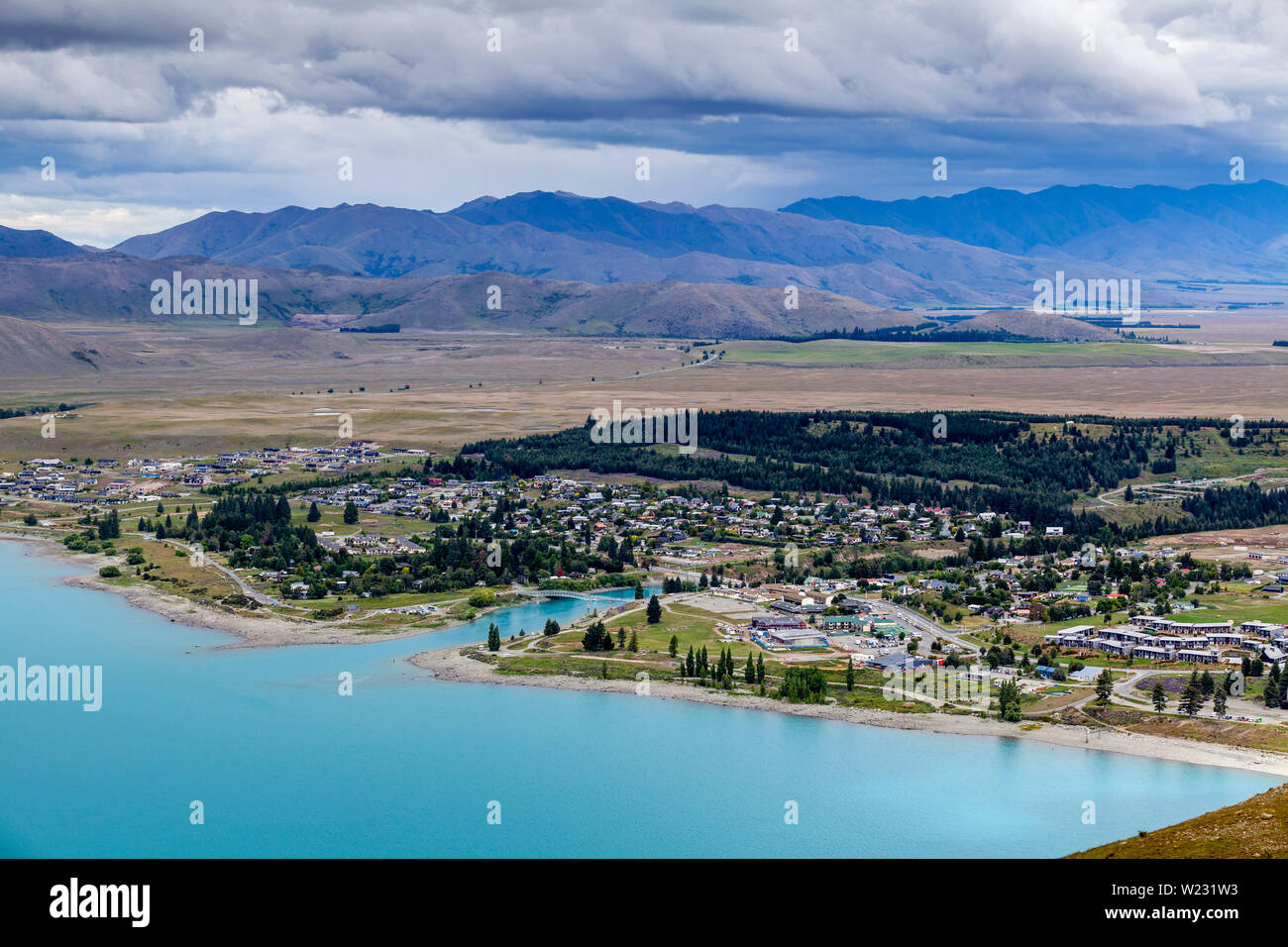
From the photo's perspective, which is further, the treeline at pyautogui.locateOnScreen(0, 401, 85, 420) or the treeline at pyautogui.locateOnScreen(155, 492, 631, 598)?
the treeline at pyautogui.locateOnScreen(0, 401, 85, 420)

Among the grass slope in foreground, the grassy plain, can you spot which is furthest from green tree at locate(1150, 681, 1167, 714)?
the grassy plain

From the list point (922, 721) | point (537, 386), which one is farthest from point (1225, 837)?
point (537, 386)

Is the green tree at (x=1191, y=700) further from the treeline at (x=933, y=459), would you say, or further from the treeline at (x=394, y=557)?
the treeline at (x=933, y=459)

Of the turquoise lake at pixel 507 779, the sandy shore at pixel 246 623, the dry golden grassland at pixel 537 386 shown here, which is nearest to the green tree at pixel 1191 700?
the turquoise lake at pixel 507 779

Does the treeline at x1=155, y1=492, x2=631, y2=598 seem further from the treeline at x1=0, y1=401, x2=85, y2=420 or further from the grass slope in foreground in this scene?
the treeline at x1=0, y1=401, x2=85, y2=420

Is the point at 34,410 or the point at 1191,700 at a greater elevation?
the point at 34,410

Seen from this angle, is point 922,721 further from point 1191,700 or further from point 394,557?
point 394,557
